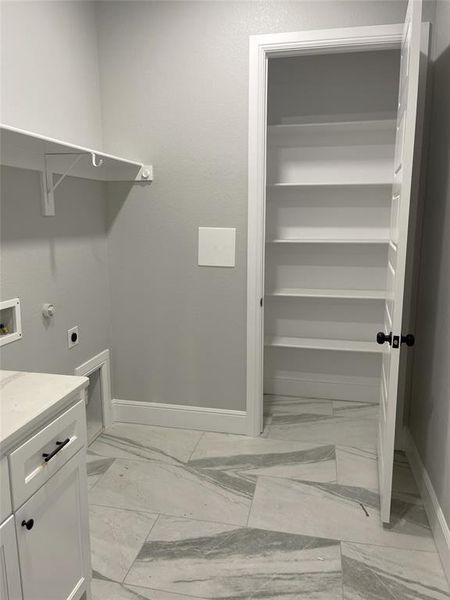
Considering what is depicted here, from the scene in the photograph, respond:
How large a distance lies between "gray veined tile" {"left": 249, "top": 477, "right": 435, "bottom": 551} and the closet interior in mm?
1158

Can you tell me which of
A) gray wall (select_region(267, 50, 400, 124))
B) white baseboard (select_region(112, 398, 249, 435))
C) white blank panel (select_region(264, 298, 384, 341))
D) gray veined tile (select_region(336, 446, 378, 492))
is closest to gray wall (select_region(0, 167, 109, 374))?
white baseboard (select_region(112, 398, 249, 435))

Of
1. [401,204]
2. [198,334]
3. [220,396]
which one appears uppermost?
[401,204]

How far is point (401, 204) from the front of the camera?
6.19ft

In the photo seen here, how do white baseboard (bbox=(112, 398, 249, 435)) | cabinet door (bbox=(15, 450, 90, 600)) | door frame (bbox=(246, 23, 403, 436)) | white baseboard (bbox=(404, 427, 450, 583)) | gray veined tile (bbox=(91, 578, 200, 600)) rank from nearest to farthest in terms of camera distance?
1. cabinet door (bbox=(15, 450, 90, 600))
2. gray veined tile (bbox=(91, 578, 200, 600))
3. white baseboard (bbox=(404, 427, 450, 583))
4. door frame (bbox=(246, 23, 403, 436))
5. white baseboard (bbox=(112, 398, 249, 435))

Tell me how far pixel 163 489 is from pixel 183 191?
1672 millimetres

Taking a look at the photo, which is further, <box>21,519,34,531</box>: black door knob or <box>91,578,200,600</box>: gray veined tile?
<box>91,578,200,600</box>: gray veined tile

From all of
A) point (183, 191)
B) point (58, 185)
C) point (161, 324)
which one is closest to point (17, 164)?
point (58, 185)

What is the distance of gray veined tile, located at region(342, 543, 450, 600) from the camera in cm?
176

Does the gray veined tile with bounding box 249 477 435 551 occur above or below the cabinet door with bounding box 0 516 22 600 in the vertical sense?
below

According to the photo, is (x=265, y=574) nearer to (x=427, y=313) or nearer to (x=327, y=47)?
(x=427, y=313)

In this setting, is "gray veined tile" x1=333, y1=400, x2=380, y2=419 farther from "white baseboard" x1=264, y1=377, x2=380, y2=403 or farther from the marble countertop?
the marble countertop

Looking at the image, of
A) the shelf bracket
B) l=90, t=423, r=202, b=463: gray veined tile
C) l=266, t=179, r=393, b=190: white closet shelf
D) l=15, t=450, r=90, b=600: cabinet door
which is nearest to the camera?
l=15, t=450, r=90, b=600: cabinet door

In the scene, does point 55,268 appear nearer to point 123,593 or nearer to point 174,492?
point 174,492

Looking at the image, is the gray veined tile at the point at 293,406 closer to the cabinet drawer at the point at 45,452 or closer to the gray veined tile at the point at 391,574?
the gray veined tile at the point at 391,574
